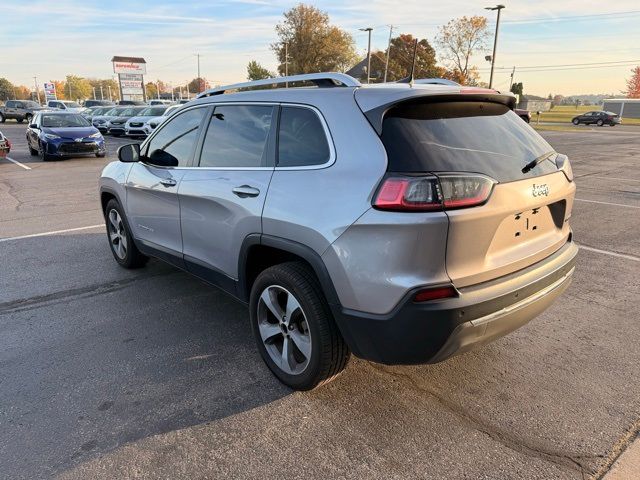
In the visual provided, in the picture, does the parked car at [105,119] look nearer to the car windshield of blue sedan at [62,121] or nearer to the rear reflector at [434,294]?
the car windshield of blue sedan at [62,121]

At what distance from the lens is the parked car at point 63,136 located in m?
15.5

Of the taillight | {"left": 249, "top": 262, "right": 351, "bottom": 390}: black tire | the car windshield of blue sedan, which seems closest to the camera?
the taillight

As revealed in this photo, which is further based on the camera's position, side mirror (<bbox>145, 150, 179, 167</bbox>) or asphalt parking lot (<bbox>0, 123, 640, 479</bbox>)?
side mirror (<bbox>145, 150, 179, 167</bbox>)

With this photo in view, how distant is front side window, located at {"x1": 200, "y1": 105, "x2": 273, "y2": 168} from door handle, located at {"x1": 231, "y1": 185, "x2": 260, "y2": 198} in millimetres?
160

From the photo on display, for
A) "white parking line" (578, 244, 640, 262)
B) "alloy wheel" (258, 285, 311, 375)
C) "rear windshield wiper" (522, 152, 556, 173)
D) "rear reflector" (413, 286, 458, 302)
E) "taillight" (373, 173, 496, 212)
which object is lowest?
"white parking line" (578, 244, 640, 262)

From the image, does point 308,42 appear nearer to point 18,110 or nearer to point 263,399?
point 18,110

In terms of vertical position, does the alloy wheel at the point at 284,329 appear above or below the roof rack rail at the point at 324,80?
below

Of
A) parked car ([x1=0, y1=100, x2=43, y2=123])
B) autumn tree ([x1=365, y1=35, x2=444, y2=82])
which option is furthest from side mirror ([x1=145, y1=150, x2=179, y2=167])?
autumn tree ([x1=365, y1=35, x2=444, y2=82])

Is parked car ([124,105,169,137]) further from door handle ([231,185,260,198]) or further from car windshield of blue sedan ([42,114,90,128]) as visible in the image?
door handle ([231,185,260,198])

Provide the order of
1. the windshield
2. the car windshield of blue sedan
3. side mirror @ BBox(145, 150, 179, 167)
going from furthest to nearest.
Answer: the windshield → the car windshield of blue sedan → side mirror @ BBox(145, 150, 179, 167)

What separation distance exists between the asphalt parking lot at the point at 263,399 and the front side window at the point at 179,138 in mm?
1326

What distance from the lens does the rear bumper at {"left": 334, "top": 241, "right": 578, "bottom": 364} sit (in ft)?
7.44

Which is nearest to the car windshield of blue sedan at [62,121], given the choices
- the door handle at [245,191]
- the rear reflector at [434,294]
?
the door handle at [245,191]

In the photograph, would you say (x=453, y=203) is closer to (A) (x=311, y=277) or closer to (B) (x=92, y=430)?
(A) (x=311, y=277)
